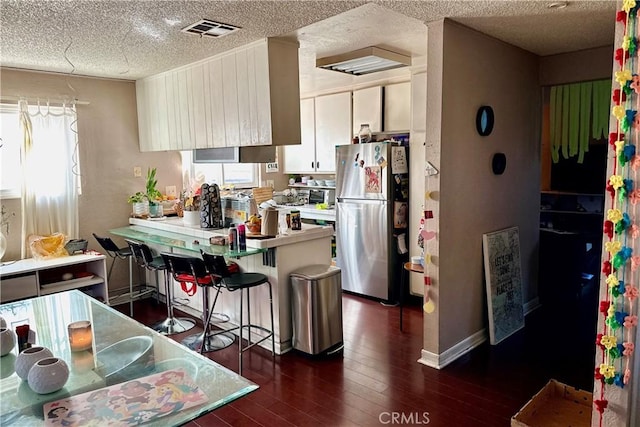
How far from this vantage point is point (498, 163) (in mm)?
3588

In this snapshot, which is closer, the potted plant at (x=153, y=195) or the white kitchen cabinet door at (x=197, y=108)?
the white kitchen cabinet door at (x=197, y=108)

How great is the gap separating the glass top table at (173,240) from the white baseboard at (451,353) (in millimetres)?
1399

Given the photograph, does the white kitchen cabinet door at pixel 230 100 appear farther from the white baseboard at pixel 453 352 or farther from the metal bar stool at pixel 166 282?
the white baseboard at pixel 453 352

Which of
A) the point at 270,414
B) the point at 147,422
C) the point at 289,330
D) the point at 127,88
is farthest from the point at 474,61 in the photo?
the point at 127,88

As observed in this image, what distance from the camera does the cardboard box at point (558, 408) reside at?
2.35 m

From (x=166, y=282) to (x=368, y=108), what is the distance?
2803mm

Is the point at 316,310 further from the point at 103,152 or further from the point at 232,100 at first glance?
the point at 103,152

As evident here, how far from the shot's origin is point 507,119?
370 centimetres

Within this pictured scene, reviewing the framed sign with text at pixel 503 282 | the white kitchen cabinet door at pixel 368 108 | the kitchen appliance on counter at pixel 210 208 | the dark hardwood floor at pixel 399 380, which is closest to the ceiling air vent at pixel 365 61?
the white kitchen cabinet door at pixel 368 108

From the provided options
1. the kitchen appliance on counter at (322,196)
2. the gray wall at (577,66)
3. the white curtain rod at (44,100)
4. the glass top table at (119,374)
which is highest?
the gray wall at (577,66)

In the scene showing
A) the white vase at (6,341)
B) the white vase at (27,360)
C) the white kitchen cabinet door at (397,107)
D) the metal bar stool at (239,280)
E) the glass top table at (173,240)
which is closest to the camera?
the white vase at (27,360)

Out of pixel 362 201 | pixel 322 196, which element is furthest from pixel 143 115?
pixel 362 201

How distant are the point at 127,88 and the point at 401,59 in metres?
2.87

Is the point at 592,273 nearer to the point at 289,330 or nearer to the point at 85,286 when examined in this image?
the point at 289,330
